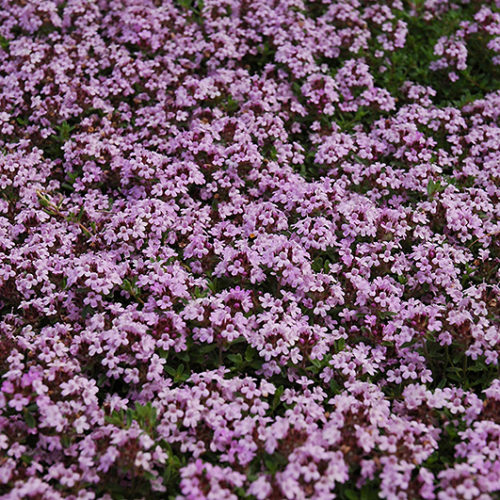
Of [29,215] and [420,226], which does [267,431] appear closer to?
[420,226]

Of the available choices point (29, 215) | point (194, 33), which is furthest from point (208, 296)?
point (194, 33)

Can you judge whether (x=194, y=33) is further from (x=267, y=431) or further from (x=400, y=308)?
(x=267, y=431)

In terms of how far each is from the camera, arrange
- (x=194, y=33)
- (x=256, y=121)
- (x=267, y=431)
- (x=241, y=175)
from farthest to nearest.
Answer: (x=194, y=33) → (x=256, y=121) → (x=241, y=175) → (x=267, y=431)

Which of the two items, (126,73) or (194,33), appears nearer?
(126,73)

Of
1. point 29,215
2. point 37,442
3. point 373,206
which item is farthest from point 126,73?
point 37,442

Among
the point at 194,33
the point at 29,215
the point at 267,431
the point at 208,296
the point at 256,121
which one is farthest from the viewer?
the point at 194,33

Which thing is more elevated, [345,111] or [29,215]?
[345,111]

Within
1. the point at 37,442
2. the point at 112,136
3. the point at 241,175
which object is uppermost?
the point at 112,136
